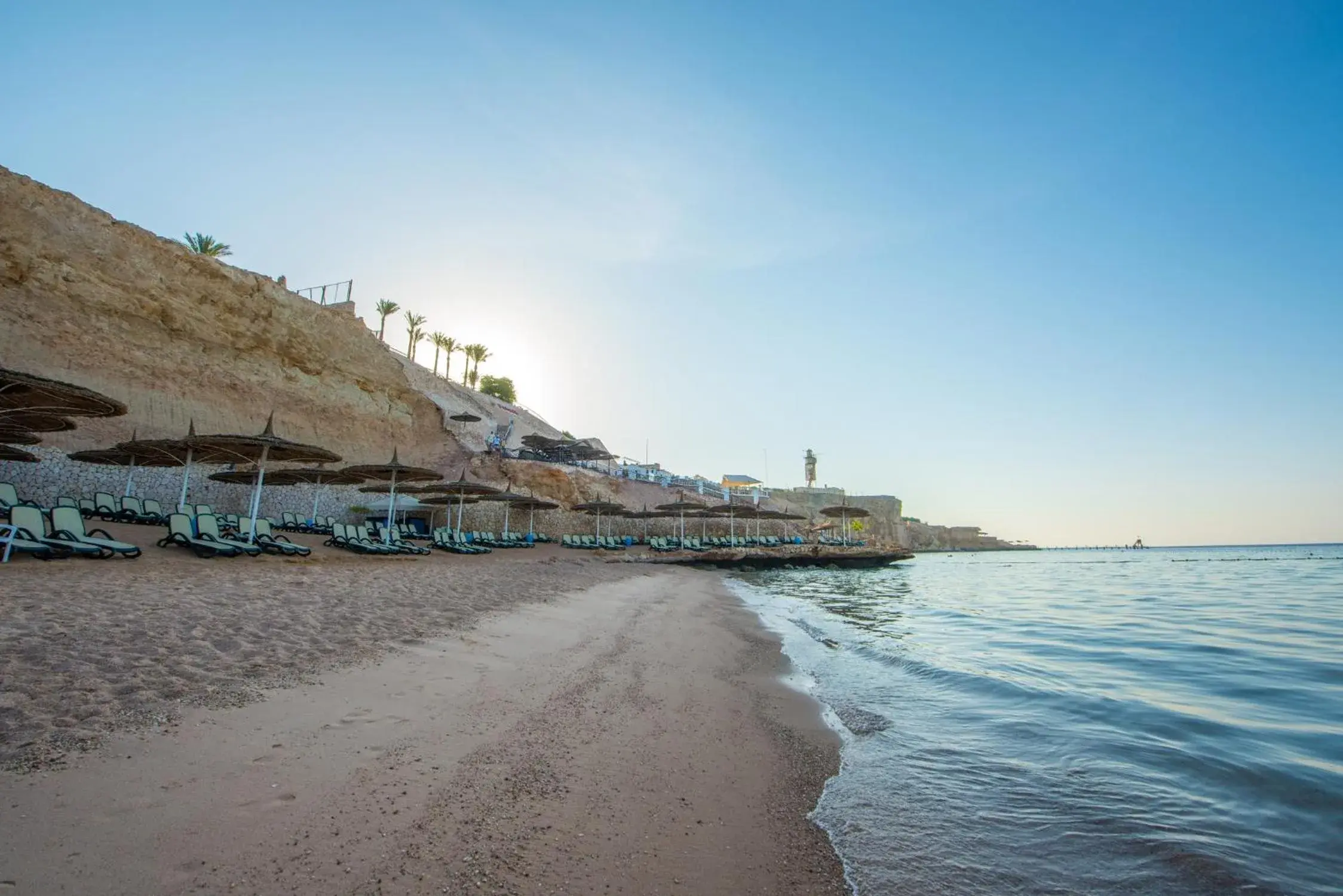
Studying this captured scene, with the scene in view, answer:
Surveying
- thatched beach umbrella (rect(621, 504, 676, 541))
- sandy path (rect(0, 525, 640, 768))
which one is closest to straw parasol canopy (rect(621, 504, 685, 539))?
thatched beach umbrella (rect(621, 504, 676, 541))

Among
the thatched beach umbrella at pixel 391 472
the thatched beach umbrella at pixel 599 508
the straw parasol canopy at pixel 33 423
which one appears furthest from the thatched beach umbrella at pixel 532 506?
the straw parasol canopy at pixel 33 423

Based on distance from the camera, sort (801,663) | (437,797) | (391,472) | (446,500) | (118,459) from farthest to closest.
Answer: (446,500) → (118,459) → (391,472) → (801,663) → (437,797)

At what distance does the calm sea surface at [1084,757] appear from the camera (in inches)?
110

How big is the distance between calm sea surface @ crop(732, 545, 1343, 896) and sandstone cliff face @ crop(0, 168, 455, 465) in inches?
1082

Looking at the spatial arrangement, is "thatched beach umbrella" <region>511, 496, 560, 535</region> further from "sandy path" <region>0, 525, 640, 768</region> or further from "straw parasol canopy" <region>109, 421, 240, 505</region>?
"sandy path" <region>0, 525, 640, 768</region>

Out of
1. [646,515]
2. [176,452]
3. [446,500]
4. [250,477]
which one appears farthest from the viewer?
[646,515]

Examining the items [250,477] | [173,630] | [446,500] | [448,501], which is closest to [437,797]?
[173,630]

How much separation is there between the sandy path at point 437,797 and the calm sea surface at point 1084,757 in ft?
1.77

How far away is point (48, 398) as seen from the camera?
390 inches

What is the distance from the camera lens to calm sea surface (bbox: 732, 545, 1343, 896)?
2.79 meters

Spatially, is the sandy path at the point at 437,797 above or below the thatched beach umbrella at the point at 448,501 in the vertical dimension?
below

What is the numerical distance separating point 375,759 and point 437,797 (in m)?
0.58

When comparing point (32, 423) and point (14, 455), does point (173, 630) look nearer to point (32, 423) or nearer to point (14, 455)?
point (32, 423)

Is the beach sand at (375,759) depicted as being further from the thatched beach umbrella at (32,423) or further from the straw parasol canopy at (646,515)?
the straw parasol canopy at (646,515)
